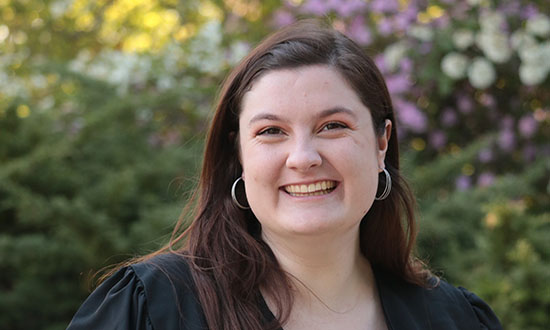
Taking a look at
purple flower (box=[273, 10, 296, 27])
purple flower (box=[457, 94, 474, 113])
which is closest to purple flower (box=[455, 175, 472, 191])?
purple flower (box=[457, 94, 474, 113])

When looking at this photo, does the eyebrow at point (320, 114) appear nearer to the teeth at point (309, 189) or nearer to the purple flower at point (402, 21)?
the teeth at point (309, 189)

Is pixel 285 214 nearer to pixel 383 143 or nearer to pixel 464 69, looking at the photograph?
pixel 383 143

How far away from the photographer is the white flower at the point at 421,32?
5.64 meters

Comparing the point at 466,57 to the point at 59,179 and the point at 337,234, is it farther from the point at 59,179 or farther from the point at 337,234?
the point at 337,234

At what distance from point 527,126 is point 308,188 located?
3.95m

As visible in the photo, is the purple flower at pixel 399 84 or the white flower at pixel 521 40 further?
the purple flower at pixel 399 84

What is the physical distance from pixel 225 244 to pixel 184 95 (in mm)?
3415

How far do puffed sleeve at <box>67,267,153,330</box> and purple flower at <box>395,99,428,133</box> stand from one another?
12.9 feet

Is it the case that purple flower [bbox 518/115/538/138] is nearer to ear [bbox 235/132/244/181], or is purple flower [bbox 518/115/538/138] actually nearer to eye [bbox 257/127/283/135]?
ear [bbox 235/132/244/181]

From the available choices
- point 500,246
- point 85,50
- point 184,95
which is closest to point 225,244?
point 500,246

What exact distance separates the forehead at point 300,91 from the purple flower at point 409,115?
3.61 meters

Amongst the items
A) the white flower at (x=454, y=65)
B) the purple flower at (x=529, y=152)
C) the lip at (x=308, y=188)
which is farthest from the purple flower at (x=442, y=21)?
the lip at (x=308, y=188)

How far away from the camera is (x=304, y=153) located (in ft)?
6.51

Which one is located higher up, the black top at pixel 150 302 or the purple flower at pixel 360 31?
the purple flower at pixel 360 31
